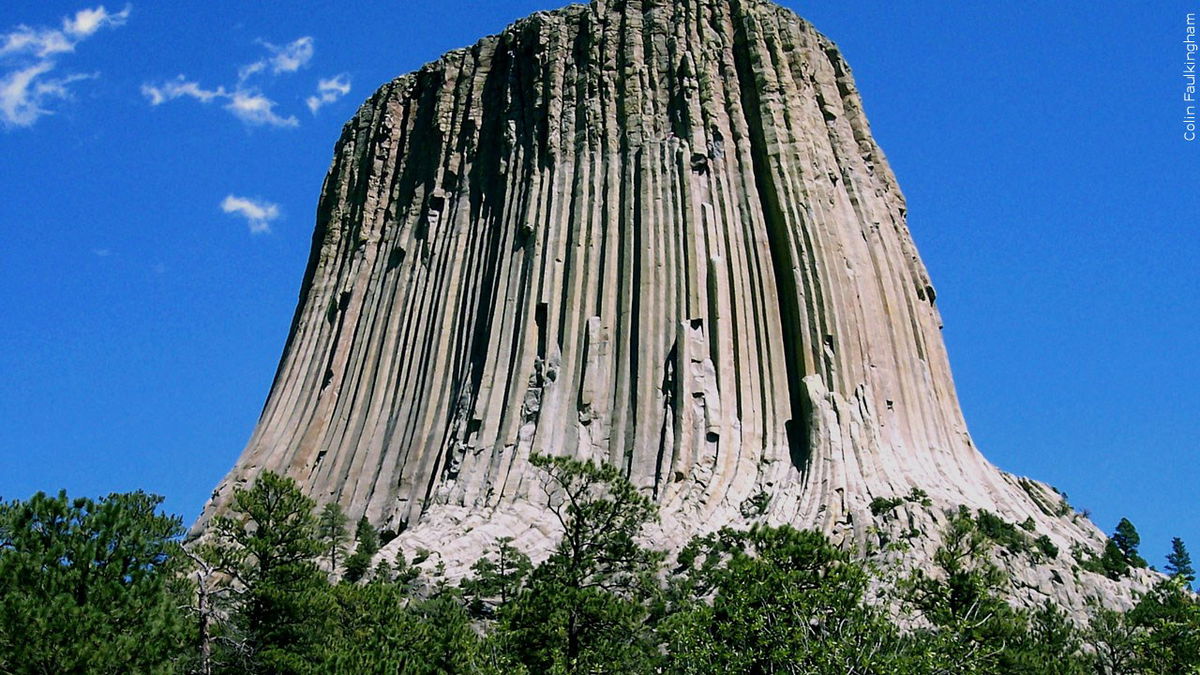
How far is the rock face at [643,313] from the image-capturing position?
128 ft

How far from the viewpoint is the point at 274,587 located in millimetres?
25219

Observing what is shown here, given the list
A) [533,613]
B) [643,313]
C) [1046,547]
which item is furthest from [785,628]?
[643,313]

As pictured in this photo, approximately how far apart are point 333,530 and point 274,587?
1512cm

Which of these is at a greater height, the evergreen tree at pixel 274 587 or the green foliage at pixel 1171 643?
the green foliage at pixel 1171 643

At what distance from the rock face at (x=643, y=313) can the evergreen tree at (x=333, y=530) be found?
1134mm

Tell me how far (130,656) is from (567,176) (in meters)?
28.3

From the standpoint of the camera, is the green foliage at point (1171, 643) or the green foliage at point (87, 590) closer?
the green foliage at point (87, 590)

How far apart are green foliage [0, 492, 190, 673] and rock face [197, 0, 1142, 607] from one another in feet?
46.1

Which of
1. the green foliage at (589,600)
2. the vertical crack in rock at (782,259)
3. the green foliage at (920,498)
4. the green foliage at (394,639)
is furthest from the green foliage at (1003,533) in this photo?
the green foliage at (394,639)

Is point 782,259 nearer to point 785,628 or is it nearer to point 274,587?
point 785,628

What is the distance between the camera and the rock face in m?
38.9

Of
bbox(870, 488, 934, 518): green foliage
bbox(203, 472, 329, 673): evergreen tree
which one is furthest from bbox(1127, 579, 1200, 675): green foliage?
bbox(203, 472, 329, 673): evergreen tree

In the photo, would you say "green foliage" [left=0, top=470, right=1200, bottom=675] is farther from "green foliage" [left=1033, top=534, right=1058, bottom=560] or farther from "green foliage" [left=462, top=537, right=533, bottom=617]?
"green foliage" [left=1033, top=534, right=1058, bottom=560]

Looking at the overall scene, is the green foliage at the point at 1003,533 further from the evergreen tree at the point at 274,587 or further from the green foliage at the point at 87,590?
the green foliage at the point at 87,590
